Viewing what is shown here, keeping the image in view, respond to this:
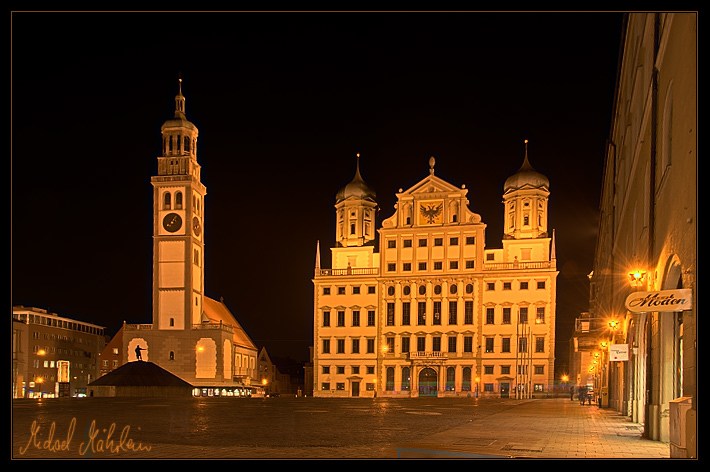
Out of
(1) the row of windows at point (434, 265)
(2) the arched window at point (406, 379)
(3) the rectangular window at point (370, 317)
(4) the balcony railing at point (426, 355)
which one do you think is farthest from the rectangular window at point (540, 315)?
(3) the rectangular window at point (370, 317)

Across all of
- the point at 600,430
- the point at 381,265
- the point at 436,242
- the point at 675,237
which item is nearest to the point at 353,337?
the point at 381,265

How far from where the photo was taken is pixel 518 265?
3297 inches

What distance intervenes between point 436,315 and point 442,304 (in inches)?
53.6

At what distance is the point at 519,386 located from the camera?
263 ft

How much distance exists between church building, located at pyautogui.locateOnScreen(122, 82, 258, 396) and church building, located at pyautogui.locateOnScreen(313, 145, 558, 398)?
38.0 feet

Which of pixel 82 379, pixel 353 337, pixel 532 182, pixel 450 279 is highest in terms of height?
pixel 532 182

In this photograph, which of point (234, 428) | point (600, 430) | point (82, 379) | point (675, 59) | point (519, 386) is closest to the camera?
point (675, 59)

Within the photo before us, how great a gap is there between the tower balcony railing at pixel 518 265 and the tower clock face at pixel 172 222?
33.1 meters

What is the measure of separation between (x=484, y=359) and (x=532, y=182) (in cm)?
2007

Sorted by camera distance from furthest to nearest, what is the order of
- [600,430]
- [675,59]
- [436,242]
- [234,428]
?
[436,242] < [600,430] < [234,428] < [675,59]

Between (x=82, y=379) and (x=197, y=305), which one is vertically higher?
(x=197, y=305)

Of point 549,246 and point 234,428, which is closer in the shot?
point 234,428

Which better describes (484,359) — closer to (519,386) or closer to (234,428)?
(519,386)
